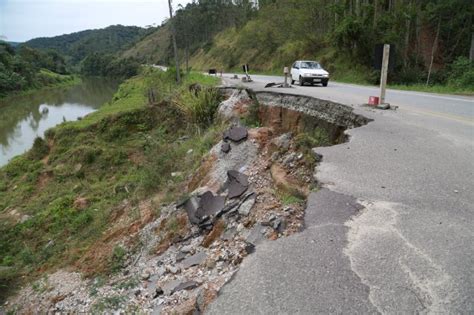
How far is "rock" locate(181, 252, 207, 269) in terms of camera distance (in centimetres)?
432

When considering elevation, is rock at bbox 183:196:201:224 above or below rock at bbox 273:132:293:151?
below

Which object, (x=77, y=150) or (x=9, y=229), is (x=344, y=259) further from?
(x=77, y=150)

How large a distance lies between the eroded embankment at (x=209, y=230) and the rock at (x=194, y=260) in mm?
20

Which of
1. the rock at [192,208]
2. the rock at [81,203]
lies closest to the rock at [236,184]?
the rock at [192,208]

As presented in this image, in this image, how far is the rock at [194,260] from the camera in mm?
4324

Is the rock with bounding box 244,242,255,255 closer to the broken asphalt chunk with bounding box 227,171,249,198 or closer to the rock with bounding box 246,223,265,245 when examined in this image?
the rock with bounding box 246,223,265,245

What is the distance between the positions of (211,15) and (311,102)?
2976 inches

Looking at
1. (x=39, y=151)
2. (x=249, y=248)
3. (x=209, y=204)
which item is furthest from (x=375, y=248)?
(x=39, y=151)

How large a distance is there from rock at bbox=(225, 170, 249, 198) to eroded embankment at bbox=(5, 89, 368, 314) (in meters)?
0.02

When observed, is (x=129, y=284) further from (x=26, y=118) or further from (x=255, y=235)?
(x=26, y=118)

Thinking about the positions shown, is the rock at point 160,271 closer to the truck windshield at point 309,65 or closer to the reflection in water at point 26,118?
the truck windshield at point 309,65

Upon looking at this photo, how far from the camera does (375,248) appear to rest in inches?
130

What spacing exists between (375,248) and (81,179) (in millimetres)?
12478

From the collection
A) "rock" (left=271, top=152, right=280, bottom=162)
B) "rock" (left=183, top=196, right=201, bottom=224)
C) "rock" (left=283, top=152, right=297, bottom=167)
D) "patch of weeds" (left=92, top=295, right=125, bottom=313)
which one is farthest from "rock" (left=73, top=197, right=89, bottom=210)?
"rock" (left=283, top=152, right=297, bottom=167)
